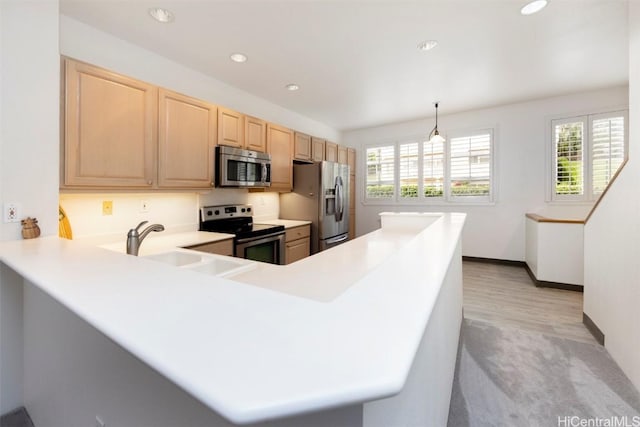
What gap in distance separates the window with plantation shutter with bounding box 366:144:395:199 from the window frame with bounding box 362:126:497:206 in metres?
0.05

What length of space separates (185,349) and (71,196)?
2.33 m

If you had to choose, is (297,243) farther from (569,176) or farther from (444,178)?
(569,176)

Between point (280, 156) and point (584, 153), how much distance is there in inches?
168

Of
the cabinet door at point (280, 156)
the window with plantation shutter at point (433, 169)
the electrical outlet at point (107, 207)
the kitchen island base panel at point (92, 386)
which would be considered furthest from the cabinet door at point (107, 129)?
the window with plantation shutter at point (433, 169)

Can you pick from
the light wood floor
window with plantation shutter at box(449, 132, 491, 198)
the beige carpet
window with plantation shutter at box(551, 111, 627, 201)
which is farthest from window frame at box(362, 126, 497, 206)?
the beige carpet

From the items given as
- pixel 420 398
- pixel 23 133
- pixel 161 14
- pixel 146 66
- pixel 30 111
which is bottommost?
pixel 420 398

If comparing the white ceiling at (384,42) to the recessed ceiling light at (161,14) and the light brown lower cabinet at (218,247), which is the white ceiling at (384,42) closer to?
the recessed ceiling light at (161,14)

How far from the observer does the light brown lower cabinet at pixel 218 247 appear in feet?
7.57

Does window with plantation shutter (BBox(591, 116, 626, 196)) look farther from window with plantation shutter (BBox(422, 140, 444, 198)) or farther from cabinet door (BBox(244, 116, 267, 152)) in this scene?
cabinet door (BBox(244, 116, 267, 152))

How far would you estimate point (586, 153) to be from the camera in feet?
12.9

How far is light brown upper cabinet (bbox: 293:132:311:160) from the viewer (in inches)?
153

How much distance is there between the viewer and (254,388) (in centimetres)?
34

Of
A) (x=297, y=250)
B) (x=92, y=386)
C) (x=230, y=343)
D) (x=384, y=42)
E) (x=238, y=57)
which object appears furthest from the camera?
(x=297, y=250)

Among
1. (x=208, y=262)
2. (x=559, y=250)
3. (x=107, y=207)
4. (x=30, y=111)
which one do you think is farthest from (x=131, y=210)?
(x=559, y=250)
